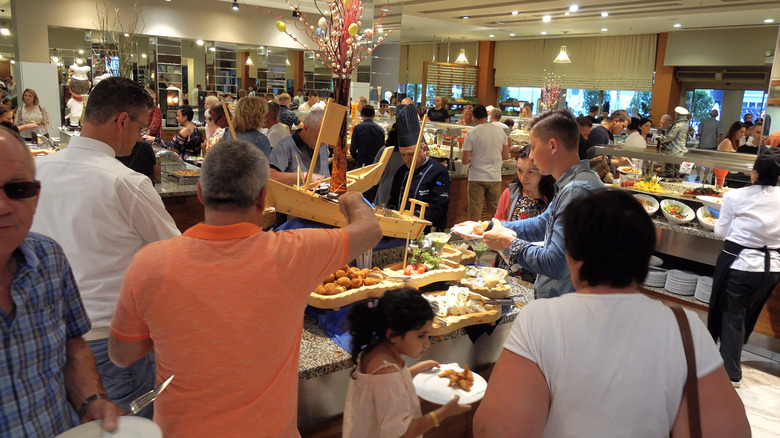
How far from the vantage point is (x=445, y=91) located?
Answer: 54.9 feet

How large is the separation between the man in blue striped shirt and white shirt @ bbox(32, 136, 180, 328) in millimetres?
520

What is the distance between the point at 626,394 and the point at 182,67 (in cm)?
1344

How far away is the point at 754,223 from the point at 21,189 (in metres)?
4.27

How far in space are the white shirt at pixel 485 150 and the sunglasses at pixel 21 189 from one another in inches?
249

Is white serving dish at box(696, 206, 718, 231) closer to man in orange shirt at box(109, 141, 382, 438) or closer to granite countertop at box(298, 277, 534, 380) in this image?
granite countertop at box(298, 277, 534, 380)

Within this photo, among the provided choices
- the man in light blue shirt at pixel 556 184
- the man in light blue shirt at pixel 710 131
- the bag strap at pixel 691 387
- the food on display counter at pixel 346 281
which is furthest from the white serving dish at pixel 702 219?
the man in light blue shirt at pixel 710 131

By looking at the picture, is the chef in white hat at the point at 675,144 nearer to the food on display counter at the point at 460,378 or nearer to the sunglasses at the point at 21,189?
the food on display counter at the point at 460,378

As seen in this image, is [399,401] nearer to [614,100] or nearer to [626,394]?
[626,394]

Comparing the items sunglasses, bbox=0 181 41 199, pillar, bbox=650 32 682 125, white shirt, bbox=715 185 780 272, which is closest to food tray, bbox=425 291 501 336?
sunglasses, bbox=0 181 41 199

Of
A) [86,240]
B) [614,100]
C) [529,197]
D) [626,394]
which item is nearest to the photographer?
[626,394]

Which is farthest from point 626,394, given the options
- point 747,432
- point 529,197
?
point 529,197

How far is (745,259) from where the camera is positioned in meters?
4.02

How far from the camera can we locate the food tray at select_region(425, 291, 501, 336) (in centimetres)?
247

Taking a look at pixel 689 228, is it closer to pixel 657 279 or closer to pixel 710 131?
pixel 657 279
